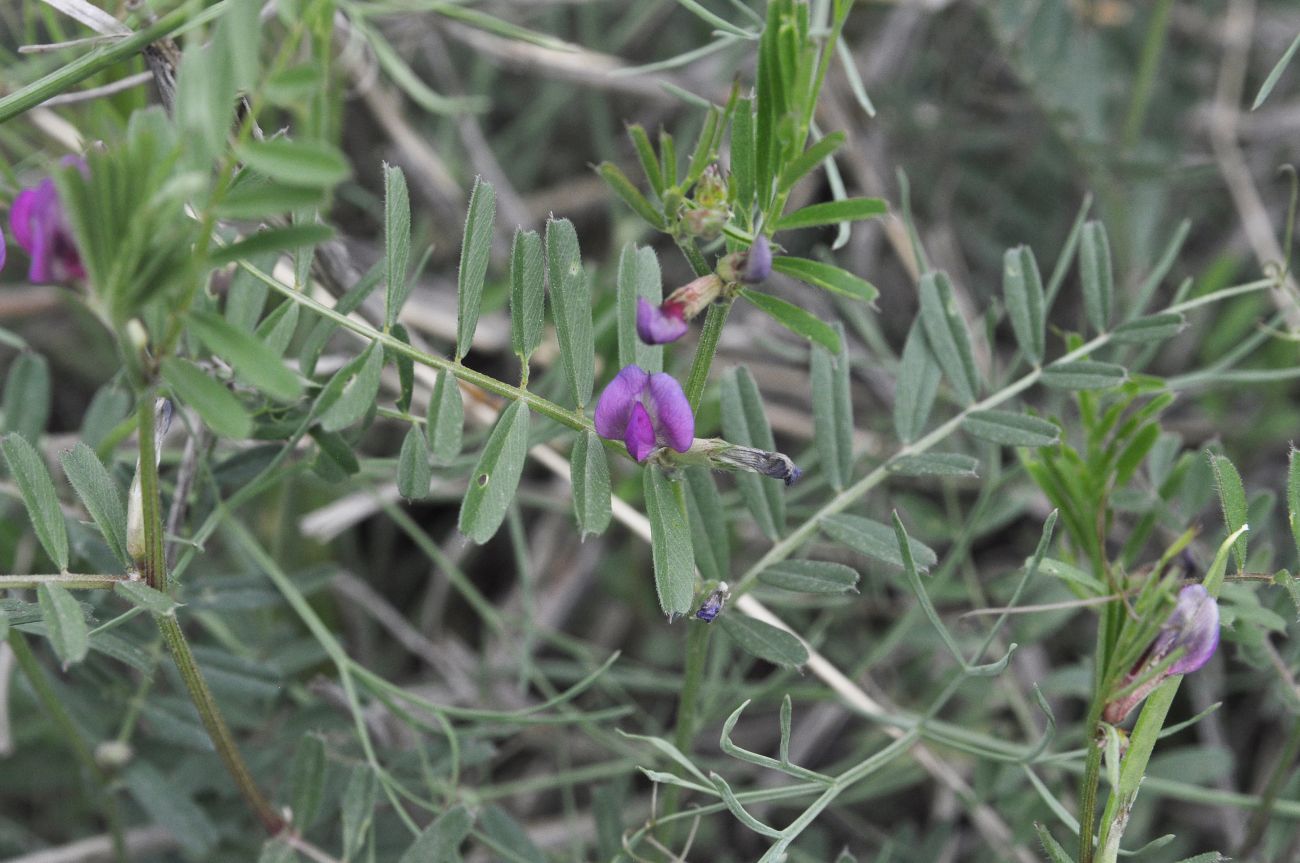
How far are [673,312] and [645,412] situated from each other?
91 millimetres

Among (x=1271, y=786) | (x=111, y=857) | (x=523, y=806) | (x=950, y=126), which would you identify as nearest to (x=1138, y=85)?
(x=950, y=126)

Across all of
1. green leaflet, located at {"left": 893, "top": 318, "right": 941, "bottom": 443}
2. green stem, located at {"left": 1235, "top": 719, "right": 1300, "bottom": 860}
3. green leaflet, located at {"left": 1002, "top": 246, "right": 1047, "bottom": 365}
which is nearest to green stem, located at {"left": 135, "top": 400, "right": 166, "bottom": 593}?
green leaflet, located at {"left": 893, "top": 318, "right": 941, "bottom": 443}

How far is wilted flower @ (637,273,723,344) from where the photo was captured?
779 mm

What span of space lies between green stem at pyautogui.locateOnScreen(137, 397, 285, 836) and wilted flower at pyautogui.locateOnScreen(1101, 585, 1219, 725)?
2.23 feet

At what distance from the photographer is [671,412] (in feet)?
2.78

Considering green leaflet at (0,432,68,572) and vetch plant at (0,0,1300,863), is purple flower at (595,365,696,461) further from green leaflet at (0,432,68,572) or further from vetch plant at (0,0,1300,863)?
green leaflet at (0,432,68,572)

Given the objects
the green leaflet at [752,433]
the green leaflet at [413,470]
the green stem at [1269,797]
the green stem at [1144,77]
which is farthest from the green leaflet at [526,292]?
the green stem at [1144,77]

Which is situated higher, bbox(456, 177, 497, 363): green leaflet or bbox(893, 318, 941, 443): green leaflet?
→ bbox(456, 177, 497, 363): green leaflet

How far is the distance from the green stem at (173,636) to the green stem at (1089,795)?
0.66 meters

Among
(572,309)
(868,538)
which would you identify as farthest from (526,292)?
(868,538)

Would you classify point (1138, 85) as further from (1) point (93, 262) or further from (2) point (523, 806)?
(1) point (93, 262)

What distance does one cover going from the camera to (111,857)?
142 centimetres

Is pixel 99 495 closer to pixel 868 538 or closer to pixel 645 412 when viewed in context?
pixel 645 412

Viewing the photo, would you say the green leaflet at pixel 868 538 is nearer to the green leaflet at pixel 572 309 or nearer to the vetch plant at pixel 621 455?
the vetch plant at pixel 621 455
